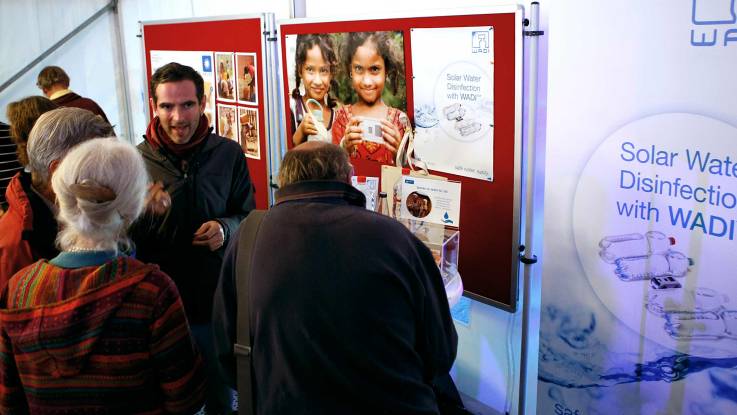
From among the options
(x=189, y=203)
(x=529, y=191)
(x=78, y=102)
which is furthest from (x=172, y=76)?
(x=78, y=102)

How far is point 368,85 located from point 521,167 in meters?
0.84

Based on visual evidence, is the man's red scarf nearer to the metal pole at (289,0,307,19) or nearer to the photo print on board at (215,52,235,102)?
the metal pole at (289,0,307,19)

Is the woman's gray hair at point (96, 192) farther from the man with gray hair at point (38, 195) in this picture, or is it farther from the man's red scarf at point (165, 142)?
the man's red scarf at point (165, 142)

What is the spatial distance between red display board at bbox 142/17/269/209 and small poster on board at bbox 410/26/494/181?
117 centimetres

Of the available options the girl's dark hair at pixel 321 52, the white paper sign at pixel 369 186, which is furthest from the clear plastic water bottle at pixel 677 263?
the girl's dark hair at pixel 321 52

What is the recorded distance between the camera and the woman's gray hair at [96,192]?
131cm

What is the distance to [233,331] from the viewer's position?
163 centimetres

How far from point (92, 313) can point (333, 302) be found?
0.50 metres

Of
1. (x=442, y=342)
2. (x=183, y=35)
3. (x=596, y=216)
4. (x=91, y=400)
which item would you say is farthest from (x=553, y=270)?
(x=183, y=35)

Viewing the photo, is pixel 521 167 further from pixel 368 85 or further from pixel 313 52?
pixel 313 52

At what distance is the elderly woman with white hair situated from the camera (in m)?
1.28

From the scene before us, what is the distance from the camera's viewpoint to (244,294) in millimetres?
1539

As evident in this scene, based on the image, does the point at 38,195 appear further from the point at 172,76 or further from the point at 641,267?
the point at 641,267

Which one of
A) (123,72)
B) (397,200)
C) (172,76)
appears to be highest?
(123,72)
